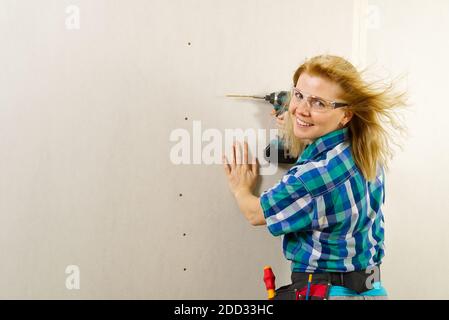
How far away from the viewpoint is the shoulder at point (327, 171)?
120 centimetres

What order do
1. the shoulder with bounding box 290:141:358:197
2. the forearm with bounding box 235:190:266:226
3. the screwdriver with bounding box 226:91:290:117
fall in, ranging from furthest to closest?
the screwdriver with bounding box 226:91:290:117 < the forearm with bounding box 235:190:266:226 < the shoulder with bounding box 290:141:358:197

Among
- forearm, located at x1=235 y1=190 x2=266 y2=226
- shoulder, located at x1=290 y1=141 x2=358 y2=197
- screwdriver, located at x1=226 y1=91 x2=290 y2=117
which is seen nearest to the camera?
shoulder, located at x1=290 y1=141 x2=358 y2=197

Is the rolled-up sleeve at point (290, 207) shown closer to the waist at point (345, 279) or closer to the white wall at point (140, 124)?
the waist at point (345, 279)

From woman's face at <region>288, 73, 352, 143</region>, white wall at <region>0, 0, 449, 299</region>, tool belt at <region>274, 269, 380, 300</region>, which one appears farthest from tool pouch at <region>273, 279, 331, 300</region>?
woman's face at <region>288, 73, 352, 143</region>

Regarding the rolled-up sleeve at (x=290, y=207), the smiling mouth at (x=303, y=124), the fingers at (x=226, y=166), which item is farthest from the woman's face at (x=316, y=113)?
the fingers at (x=226, y=166)

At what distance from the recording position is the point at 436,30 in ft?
5.20

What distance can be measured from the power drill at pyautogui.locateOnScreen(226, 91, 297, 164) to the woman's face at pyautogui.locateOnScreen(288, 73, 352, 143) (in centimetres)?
14

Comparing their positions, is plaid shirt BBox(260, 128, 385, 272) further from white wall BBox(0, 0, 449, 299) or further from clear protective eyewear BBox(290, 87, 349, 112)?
white wall BBox(0, 0, 449, 299)

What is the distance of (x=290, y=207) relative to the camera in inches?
47.8

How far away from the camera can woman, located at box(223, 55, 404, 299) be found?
1.21 metres

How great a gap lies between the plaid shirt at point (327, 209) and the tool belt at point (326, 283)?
2cm

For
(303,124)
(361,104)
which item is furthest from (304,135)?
(361,104)

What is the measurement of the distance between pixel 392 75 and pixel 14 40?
1016 millimetres

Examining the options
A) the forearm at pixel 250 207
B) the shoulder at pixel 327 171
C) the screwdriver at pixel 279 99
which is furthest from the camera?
the screwdriver at pixel 279 99
